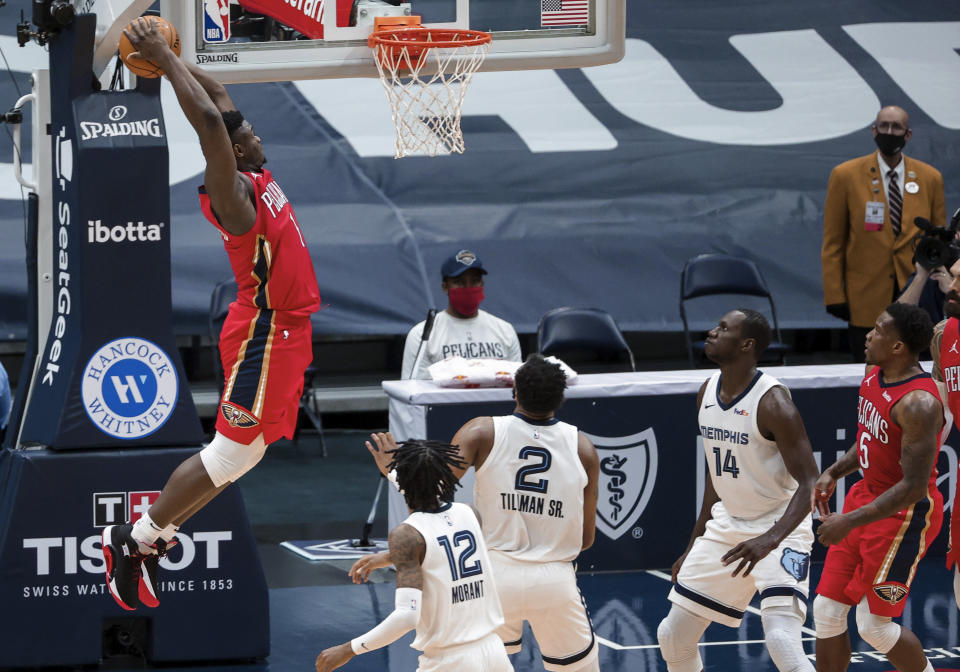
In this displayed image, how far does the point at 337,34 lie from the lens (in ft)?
22.8

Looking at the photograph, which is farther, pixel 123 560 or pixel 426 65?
pixel 426 65

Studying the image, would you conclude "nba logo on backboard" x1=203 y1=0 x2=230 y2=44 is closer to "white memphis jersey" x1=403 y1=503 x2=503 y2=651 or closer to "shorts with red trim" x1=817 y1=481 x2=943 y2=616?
"white memphis jersey" x1=403 y1=503 x2=503 y2=651

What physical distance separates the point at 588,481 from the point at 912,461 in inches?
51.5

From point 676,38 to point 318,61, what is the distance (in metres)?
8.02

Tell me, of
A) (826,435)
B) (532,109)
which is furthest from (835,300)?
(532,109)

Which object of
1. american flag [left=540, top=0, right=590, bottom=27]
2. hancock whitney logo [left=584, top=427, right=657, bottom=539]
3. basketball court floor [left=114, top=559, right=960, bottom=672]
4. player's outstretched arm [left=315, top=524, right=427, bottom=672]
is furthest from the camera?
hancock whitney logo [left=584, top=427, right=657, bottom=539]

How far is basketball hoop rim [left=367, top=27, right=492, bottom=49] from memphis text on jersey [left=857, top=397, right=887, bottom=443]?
2496 millimetres

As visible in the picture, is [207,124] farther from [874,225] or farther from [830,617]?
[874,225]

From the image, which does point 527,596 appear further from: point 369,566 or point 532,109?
point 532,109

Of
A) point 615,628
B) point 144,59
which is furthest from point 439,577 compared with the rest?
point 615,628

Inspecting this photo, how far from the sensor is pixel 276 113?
13188 millimetres

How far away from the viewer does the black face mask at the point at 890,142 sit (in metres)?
10.3

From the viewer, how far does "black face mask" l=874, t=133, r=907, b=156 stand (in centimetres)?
1034

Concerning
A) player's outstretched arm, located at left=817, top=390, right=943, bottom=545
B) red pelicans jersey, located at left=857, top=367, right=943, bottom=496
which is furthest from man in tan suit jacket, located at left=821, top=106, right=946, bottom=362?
player's outstretched arm, located at left=817, top=390, right=943, bottom=545
